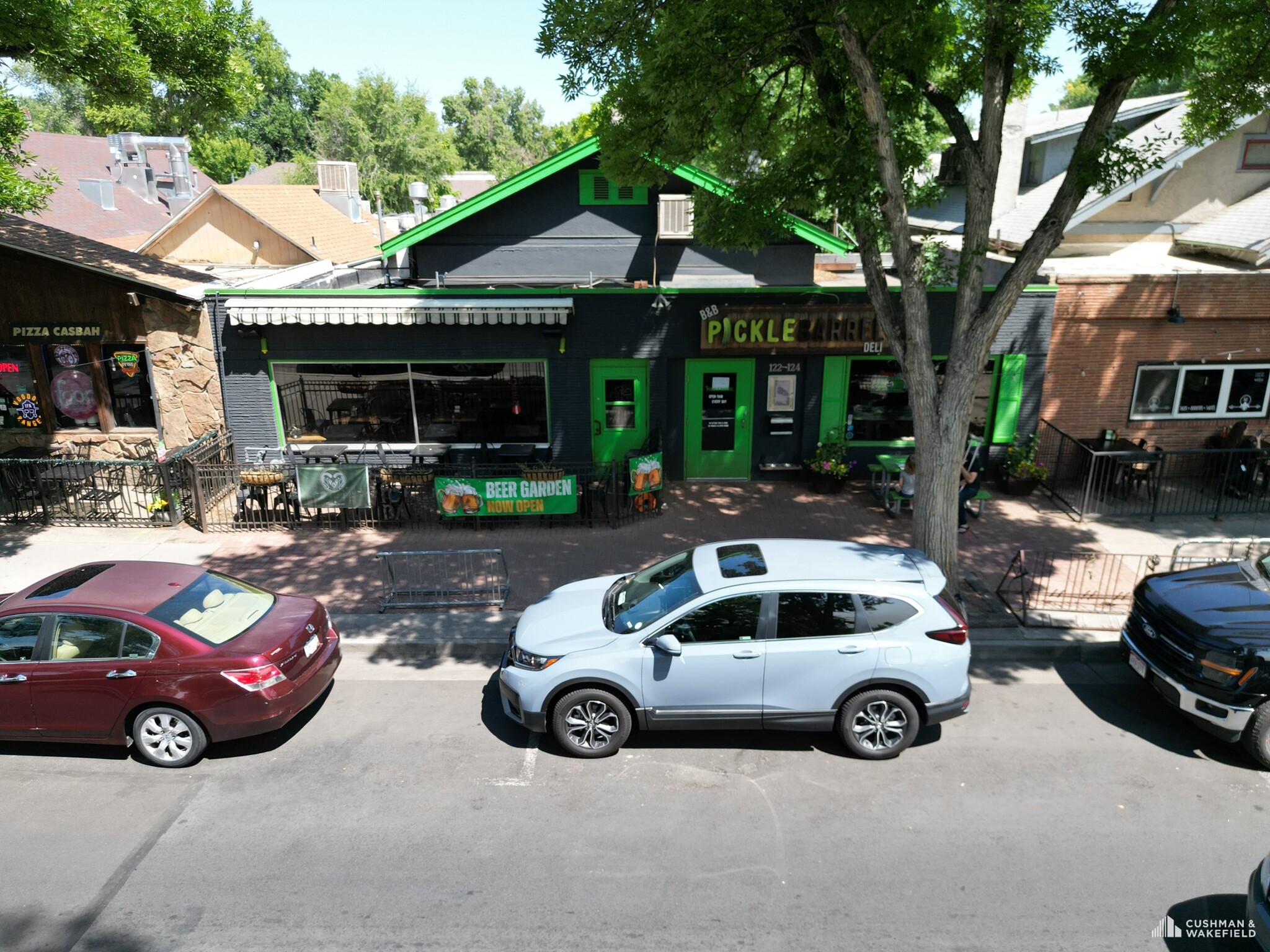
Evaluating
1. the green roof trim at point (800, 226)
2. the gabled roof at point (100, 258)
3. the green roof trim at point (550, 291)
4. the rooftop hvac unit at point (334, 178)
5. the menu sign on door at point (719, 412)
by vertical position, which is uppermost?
the rooftop hvac unit at point (334, 178)

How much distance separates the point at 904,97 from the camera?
380 inches

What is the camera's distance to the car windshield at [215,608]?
7.39 meters

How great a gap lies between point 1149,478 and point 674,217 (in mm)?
8812

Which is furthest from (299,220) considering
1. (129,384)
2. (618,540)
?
(618,540)

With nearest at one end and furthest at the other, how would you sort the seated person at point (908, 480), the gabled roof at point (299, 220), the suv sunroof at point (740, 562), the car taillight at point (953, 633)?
the car taillight at point (953, 633) < the suv sunroof at point (740, 562) < the seated person at point (908, 480) < the gabled roof at point (299, 220)

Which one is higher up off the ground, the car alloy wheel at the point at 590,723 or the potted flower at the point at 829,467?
the potted flower at the point at 829,467

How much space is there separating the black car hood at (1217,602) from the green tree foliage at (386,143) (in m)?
50.4

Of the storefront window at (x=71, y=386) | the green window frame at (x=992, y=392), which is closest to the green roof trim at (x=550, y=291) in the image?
the green window frame at (x=992, y=392)

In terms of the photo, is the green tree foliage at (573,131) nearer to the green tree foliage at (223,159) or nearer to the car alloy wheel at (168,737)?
the car alloy wheel at (168,737)

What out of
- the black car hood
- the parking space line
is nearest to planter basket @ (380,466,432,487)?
the parking space line

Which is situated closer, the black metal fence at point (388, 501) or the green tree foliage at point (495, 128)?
the black metal fence at point (388, 501)

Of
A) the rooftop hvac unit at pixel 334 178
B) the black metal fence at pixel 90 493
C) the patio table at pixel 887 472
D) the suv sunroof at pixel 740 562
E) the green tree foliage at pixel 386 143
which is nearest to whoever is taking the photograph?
the suv sunroof at pixel 740 562

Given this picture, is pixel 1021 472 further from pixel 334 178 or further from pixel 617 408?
pixel 334 178

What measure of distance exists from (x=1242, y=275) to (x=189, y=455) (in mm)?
16737
